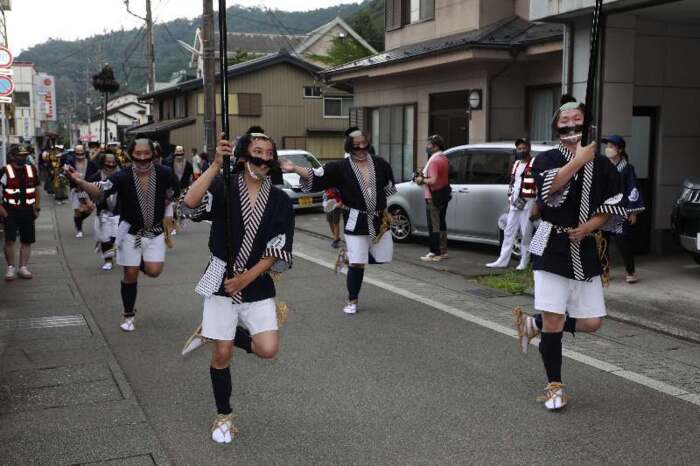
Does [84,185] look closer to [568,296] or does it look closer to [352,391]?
[352,391]

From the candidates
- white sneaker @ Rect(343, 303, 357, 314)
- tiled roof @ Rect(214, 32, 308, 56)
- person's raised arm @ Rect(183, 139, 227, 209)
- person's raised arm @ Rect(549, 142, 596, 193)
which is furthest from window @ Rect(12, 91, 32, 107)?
person's raised arm @ Rect(549, 142, 596, 193)

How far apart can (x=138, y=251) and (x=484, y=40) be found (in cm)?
987

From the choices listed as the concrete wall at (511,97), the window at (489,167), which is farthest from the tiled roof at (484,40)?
the window at (489,167)

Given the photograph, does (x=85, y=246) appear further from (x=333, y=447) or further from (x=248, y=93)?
(x=248, y=93)

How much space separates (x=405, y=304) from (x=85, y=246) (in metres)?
7.88

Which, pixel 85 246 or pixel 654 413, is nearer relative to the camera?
pixel 654 413

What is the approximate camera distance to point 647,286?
29.1ft

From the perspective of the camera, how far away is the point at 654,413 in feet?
15.6

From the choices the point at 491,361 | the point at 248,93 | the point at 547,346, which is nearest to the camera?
the point at 547,346

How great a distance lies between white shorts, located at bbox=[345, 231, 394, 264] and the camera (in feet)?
25.6

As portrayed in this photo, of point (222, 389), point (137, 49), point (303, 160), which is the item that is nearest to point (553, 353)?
point (222, 389)

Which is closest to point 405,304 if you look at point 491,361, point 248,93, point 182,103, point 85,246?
point 491,361

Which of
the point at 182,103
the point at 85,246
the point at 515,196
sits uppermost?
the point at 182,103

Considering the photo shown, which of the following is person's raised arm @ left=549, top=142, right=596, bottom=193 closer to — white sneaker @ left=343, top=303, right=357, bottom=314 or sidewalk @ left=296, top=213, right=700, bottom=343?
sidewalk @ left=296, top=213, right=700, bottom=343
